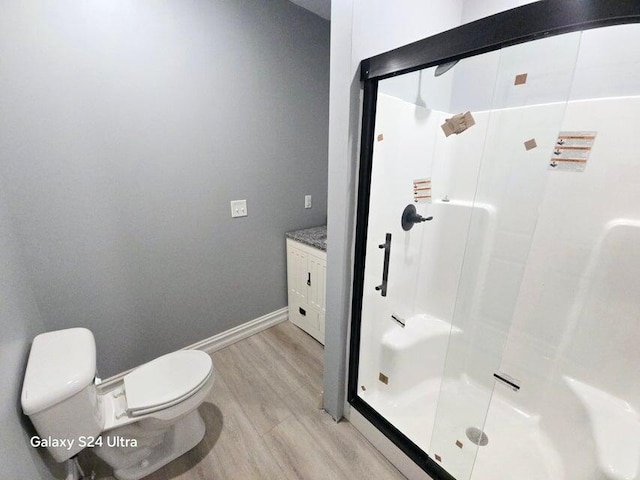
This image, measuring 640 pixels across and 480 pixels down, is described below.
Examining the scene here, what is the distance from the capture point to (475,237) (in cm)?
147

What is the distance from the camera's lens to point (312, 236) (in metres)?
2.03

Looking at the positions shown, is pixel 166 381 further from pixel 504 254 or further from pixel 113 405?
pixel 504 254

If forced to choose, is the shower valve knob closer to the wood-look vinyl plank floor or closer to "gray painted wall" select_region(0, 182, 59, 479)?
the wood-look vinyl plank floor

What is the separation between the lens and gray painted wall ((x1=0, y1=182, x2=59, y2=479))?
0.72 m

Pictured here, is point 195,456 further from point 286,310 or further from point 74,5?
point 74,5

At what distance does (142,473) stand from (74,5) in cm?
212

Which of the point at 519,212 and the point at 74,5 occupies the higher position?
the point at 74,5

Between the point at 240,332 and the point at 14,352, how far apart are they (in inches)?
50.8

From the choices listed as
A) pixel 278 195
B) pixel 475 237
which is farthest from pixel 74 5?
pixel 475 237

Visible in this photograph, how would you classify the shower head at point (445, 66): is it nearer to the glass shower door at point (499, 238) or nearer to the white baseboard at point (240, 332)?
the glass shower door at point (499, 238)

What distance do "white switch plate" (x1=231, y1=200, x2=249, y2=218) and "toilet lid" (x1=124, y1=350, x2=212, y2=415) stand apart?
0.92m

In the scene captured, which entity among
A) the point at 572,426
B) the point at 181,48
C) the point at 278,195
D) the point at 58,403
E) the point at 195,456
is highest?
the point at 181,48

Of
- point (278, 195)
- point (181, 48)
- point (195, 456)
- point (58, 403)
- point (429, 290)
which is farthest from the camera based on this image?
point (278, 195)

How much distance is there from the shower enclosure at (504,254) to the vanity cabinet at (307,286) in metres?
0.59
